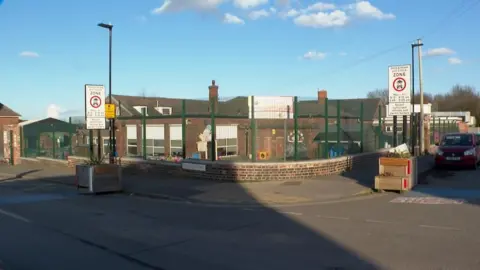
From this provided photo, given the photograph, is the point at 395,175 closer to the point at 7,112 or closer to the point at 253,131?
the point at 253,131

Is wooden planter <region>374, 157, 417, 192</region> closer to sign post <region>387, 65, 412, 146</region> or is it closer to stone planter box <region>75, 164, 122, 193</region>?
sign post <region>387, 65, 412, 146</region>

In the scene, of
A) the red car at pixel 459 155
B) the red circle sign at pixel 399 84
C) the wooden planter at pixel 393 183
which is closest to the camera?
the wooden planter at pixel 393 183

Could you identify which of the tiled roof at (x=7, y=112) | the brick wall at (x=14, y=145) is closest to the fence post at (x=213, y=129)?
the brick wall at (x=14, y=145)

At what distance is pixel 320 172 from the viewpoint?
1789 centimetres

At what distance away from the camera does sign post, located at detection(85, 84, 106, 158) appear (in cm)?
1823

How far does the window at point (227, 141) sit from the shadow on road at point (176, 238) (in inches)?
237

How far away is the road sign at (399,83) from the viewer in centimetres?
1647

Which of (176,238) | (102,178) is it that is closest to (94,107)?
(102,178)

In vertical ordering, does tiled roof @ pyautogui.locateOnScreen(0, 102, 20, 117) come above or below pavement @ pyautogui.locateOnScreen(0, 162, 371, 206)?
above

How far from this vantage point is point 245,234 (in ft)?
28.8

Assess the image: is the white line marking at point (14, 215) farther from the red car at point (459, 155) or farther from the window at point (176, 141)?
the red car at point (459, 155)

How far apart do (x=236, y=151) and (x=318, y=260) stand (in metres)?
12.5

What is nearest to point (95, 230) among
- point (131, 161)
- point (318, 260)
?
point (318, 260)

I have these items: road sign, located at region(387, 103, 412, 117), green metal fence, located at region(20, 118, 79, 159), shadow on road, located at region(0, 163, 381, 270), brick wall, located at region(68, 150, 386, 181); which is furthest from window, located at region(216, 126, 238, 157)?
green metal fence, located at region(20, 118, 79, 159)
